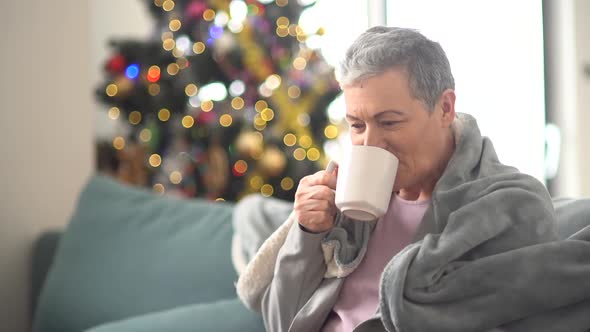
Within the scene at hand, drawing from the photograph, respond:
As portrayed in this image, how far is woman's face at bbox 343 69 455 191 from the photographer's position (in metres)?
1.36

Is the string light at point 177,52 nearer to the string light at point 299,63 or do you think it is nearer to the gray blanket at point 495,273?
the string light at point 299,63

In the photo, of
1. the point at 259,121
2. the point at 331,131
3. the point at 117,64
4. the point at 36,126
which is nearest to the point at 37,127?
the point at 36,126

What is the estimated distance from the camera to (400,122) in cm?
137

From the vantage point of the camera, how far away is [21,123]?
9.96ft

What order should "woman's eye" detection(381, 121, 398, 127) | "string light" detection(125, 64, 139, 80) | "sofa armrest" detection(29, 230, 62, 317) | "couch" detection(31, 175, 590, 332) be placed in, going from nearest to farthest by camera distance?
1. "woman's eye" detection(381, 121, 398, 127)
2. "couch" detection(31, 175, 590, 332)
3. "sofa armrest" detection(29, 230, 62, 317)
4. "string light" detection(125, 64, 139, 80)

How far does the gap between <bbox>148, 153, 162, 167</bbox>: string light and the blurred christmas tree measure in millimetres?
136

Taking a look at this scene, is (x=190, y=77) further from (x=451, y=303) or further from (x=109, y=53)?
(x=451, y=303)

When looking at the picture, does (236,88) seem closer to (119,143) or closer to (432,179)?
(119,143)

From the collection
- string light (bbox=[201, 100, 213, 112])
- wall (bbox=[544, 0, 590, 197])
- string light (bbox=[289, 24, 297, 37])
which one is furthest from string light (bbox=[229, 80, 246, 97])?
wall (bbox=[544, 0, 590, 197])

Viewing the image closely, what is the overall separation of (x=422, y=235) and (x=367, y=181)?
186 mm

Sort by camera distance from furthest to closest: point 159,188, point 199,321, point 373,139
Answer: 1. point 159,188
2. point 199,321
3. point 373,139

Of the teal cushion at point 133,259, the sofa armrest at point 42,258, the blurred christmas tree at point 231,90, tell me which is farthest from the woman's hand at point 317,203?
the blurred christmas tree at point 231,90

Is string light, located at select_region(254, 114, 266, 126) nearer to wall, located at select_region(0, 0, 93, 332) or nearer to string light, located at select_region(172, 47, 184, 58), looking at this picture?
string light, located at select_region(172, 47, 184, 58)

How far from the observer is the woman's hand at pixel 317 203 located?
4.81 feet
